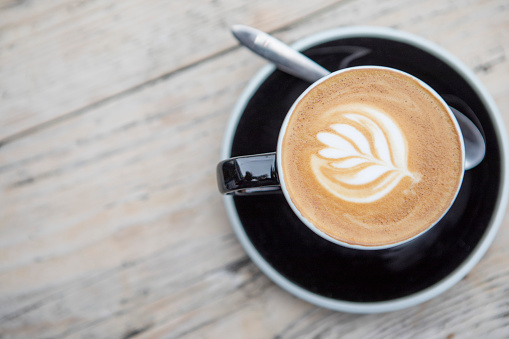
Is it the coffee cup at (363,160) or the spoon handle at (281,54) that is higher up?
the spoon handle at (281,54)

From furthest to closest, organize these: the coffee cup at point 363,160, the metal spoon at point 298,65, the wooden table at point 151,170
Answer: the wooden table at point 151,170 → the metal spoon at point 298,65 → the coffee cup at point 363,160

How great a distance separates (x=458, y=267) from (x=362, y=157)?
34 centimetres

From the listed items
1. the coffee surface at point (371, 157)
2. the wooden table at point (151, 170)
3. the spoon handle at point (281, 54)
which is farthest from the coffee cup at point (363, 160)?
the wooden table at point (151, 170)

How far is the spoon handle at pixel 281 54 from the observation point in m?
0.82

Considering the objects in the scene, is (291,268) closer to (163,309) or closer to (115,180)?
(163,309)

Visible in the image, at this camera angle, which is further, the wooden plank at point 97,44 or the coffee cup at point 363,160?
the wooden plank at point 97,44

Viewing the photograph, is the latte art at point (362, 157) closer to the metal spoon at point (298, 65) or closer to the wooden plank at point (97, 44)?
the metal spoon at point (298, 65)

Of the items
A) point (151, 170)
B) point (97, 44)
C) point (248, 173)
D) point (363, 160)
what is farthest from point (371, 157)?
point (97, 44)

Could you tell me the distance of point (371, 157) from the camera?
0.73 meters

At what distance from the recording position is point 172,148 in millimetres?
961

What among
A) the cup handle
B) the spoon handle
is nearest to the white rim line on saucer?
the spoon handle

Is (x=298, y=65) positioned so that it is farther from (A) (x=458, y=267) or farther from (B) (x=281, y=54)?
(A) (x=458, y=267)

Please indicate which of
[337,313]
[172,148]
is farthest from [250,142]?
[337,313]

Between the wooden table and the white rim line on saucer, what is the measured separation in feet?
0.30
